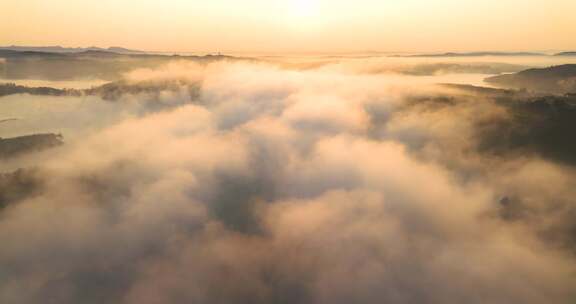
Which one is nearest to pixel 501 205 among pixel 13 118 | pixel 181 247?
pixel 181 247

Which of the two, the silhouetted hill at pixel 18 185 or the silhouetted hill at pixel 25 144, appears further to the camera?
the silhouetted hill at pixel 25 144

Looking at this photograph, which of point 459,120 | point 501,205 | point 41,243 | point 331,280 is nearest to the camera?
point 331,280

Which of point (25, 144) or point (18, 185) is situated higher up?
point (25, 144)

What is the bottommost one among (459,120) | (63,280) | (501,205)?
(63,280)

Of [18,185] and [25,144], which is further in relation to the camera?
[25,144]

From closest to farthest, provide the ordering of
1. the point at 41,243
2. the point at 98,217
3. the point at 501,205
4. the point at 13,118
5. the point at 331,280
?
the point at 331,280 < the point at 501,205 < the point at 41,243 < the point at 98,217 < the point at 13,118

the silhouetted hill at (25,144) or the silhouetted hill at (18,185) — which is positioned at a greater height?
the silhouetted hill at (25,144)

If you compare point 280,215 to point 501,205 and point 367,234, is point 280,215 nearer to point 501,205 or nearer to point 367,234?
point 367,234

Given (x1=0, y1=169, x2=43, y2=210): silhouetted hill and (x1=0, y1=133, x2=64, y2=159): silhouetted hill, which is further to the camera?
(x1=0, y1=133, x2=64, y2=159): silhouetted hill

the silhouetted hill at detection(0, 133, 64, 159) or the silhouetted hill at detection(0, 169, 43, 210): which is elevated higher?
the silhouetted hill at detection(0, 133, 64, 159)

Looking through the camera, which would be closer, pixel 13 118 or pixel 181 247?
pixel 181 247

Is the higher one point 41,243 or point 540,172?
point 540,172
